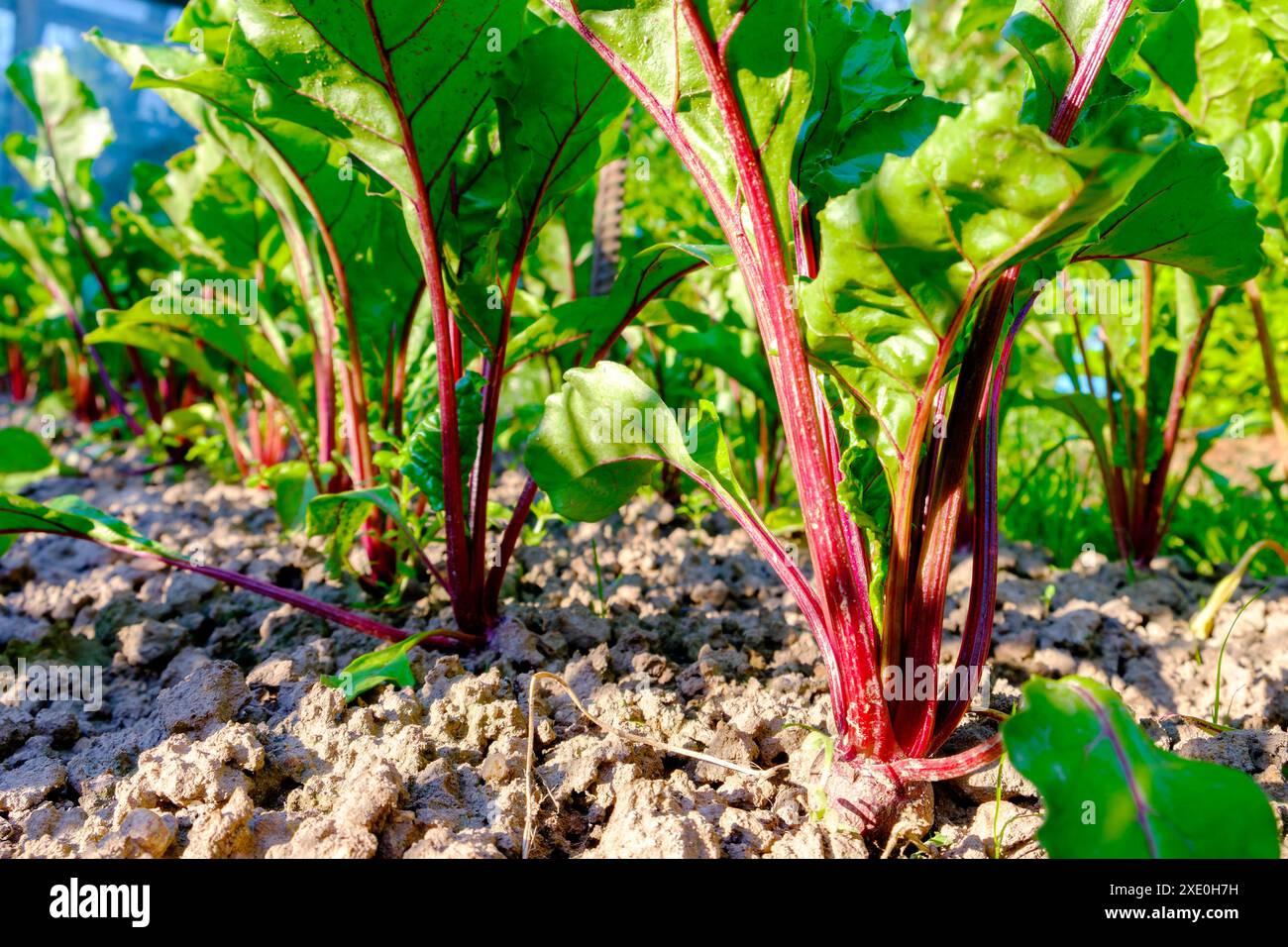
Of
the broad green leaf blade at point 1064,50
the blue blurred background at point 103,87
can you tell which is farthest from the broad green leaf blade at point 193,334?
the blue blurred background at point 103,87

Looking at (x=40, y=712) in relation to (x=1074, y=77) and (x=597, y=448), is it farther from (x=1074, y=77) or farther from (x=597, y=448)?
(x=1074, y=77)

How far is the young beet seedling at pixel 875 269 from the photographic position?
2.62ft

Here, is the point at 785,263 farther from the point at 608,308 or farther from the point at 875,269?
the point at 608,308

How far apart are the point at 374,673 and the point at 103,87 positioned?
585 centimetres

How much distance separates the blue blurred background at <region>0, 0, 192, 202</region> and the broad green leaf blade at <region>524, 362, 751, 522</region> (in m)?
5.33

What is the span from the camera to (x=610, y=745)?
3.38 feet

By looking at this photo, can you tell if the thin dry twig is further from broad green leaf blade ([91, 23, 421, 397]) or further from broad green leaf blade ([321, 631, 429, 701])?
broad green leaf blade ([91, 23, 421, 397])

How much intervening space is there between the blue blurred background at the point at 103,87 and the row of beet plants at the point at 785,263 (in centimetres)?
475

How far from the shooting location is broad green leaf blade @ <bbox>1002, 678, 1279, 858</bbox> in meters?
0.66

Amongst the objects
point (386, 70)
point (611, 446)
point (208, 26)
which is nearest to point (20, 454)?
point (208, 26)

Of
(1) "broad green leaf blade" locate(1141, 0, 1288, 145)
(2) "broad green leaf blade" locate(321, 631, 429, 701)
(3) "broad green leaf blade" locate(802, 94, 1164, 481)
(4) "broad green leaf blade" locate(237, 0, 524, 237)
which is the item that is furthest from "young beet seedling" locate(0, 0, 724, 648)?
(1) "broad green leaf blade" locate(1141, 0, 1288, 145)
